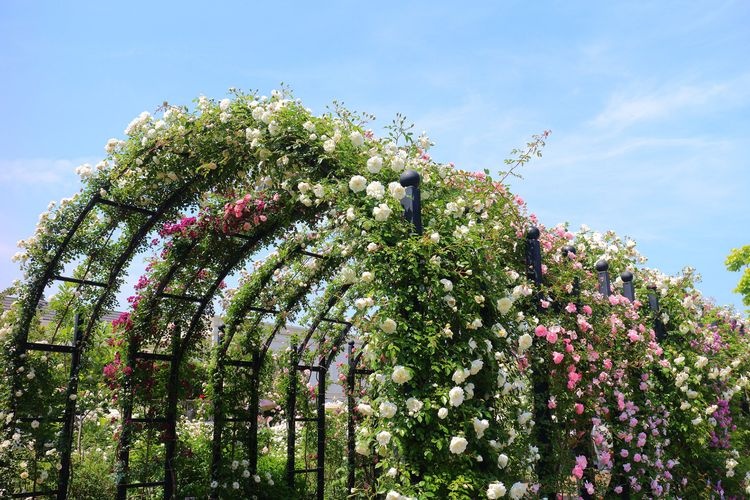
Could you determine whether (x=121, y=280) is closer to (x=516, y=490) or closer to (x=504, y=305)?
(x=504, y=305)

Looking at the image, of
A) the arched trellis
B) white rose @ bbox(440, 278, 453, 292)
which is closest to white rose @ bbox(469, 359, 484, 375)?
white rose @ bbox(440, 278, 453, 292)

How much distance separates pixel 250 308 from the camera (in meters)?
7.38

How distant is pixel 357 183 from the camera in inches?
165

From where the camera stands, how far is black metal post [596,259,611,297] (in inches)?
246

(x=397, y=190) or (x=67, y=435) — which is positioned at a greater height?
(x=397, y=190)

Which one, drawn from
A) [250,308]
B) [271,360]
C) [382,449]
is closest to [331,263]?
[250,308]

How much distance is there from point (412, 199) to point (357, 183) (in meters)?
0.34

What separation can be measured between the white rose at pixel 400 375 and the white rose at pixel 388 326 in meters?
0.21

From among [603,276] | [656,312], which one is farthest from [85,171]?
[656,312]

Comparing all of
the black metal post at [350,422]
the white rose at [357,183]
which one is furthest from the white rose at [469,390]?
the black metal post at [350,422]

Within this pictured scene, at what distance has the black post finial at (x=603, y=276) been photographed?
6.25m

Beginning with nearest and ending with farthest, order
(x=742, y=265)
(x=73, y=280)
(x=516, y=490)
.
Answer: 1. (x=516, y=490)
2. (x=73, y=280)
3. (x=742, y=265)

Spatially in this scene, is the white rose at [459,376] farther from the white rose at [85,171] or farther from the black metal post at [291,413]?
the black metal post at [291,413]

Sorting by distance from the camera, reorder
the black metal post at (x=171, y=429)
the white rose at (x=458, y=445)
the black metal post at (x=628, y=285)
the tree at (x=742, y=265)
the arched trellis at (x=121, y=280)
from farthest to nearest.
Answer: the tree at (x=742, y=265)
the black metal post at (x=171, y=429)
the black metal post at (x=628, y=285)
the arched trellis at (x=121, y=280)
the white rose at (x=458, y=445)
